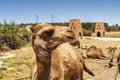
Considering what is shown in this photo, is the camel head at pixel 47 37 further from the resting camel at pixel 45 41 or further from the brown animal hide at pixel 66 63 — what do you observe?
the brown animal hide at pixel 66 63

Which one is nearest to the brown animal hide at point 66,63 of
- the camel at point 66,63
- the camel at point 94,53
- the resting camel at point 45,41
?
the camel at point 66,63

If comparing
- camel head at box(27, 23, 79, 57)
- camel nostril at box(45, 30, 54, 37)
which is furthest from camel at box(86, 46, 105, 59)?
camel nostril at box(45, 30, 54, 37)

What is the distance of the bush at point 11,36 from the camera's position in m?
41.0

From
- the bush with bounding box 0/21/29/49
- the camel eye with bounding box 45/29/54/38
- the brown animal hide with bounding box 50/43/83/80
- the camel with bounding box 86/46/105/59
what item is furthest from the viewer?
the bush with bounding box 0/21/29/49

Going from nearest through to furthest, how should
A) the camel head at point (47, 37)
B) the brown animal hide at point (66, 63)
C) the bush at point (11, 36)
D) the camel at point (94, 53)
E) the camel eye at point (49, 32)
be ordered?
the camel head at point (47, 37) → the camel eye at point (49, 32) → the brown animal hide at point (66, 63) → the camel at point (94, 53) → the bush at point (11, 36)

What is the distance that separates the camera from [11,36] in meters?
41.1

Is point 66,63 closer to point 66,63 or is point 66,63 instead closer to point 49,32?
point 66,63

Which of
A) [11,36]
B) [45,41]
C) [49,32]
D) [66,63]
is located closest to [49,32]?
[49,32]

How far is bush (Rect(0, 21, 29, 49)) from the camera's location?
1614 inches

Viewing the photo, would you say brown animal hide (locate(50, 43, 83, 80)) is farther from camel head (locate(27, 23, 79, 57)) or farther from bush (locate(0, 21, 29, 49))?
bush (locate(0, 21, 29, 49))

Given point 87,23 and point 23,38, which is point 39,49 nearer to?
point 23,38

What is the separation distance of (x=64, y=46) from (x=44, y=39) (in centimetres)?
241

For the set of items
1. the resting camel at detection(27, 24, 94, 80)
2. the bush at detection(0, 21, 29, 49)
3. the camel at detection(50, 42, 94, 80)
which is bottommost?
the bush at detection(0, 21, 29, 49)

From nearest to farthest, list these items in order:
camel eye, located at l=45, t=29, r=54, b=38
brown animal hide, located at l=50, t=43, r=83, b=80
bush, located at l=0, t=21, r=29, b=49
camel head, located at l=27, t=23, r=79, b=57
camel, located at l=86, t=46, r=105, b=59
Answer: camel head, located at l=27, t=23, r=79, b=57 < camel eye, located at l=45, t=29, r=54, b=38 < brown animal hide, located at l=50, t=43, r=83, b=80 < camel, located at l=86, t=46, r=105, b=59 < bush, located at l=0, t=21, r=29, b=49
